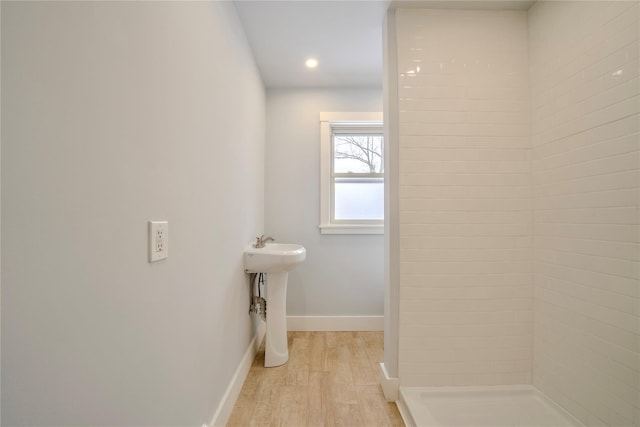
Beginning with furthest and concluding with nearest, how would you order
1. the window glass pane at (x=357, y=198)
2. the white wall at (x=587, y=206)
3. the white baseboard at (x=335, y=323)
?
1. the window glass pane at (x=357, y=198)
2. the white baseboard at (x=335, y=323)
3. the white wall at (x=587, y=206)

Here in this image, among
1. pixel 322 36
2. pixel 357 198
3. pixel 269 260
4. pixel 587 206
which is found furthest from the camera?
pixel 357 198

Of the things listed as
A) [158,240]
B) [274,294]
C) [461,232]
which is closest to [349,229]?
[274,294]

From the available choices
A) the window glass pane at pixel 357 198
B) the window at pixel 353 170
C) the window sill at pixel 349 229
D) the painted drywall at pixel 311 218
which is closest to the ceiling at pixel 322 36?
the painted drywall at pixel 311 218

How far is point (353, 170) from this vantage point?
3.04 metres

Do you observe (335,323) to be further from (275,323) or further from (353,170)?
(353,170)

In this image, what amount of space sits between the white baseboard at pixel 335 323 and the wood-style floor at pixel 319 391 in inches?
11.3

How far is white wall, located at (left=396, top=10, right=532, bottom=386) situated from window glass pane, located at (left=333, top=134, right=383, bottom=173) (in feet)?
4.10

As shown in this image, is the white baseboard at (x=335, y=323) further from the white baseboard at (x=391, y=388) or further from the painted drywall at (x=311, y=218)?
the white baseboard at (x=391, y=388)

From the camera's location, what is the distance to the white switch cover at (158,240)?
92cm

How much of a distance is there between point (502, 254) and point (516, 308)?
338mm

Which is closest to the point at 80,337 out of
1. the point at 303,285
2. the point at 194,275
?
the point at 194,275

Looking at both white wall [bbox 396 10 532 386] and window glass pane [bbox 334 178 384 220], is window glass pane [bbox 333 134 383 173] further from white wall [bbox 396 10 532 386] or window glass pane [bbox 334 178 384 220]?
white wall [bbox 396 10 532 386]

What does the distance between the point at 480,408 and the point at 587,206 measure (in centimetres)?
121

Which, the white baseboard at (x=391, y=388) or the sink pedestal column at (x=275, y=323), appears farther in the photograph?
the sink pedestal column at (x=275, y=323)
